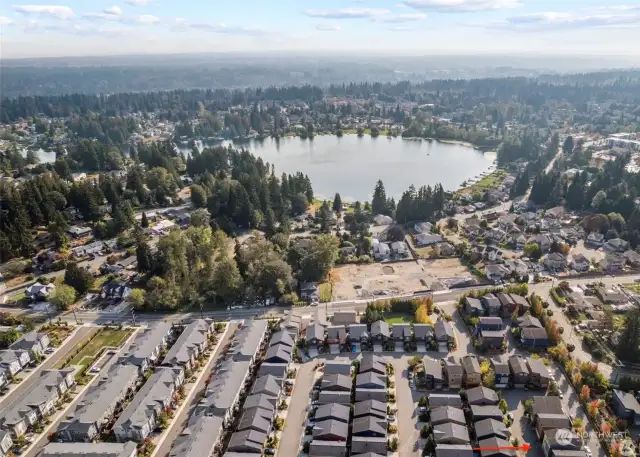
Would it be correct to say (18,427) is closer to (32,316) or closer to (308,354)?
(32,316)

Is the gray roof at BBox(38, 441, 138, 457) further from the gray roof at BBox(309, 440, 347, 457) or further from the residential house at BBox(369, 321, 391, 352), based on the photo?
the residential house at BBox(369, 321, 391, 352)

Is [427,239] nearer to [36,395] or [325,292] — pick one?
[325,292]

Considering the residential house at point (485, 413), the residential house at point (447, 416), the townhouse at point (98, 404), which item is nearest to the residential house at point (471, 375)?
the residential house at point (485, 413)

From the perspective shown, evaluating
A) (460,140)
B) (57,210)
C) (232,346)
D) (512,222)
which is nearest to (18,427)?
(232,346)

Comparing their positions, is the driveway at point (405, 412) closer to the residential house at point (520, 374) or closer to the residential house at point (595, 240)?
the residential house at point (520, 374)

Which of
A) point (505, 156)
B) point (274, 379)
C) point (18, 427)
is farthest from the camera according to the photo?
Result: point (505, 156)

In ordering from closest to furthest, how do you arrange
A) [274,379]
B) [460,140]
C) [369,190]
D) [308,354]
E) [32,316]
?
[274,379] < [308,354] < [32,316] < [369,190] < [460,140]
